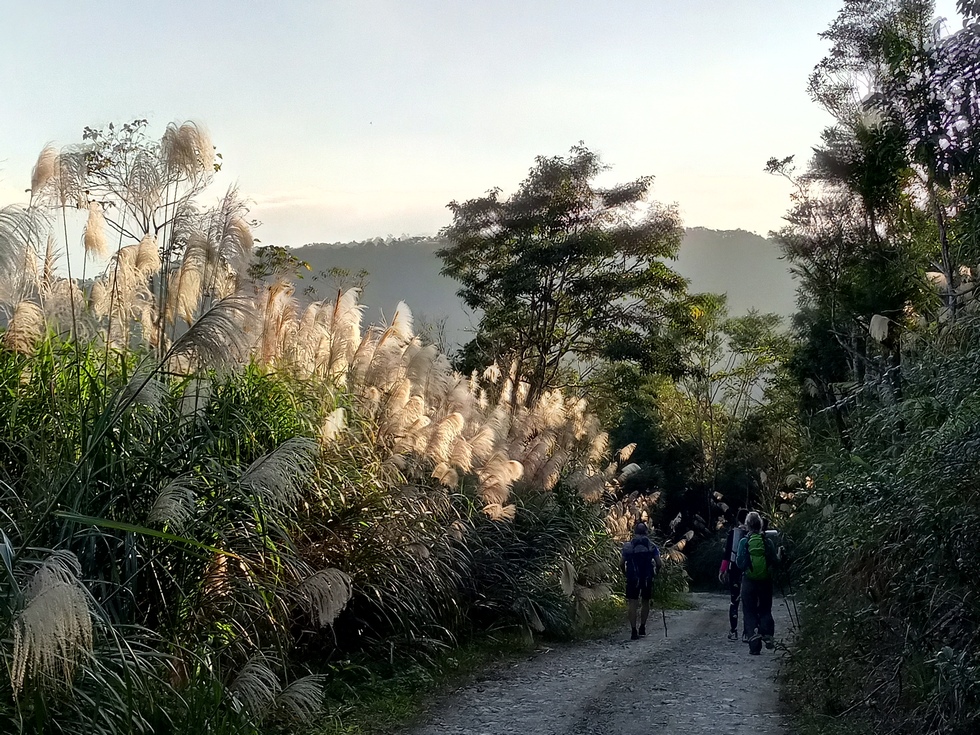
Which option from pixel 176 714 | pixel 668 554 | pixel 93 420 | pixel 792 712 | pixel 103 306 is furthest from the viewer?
pixel 668 554

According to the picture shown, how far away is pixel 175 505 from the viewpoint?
467 cm

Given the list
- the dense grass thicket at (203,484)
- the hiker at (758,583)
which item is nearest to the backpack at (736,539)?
the hiker at (758,583)

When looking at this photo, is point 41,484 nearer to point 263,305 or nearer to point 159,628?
point 159,628

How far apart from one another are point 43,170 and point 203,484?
2056 mm

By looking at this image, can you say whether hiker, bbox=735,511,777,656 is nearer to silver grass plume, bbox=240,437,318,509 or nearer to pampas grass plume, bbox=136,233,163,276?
silver grass plume, bbox=240,437,318,509

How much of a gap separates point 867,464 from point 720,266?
414 feet

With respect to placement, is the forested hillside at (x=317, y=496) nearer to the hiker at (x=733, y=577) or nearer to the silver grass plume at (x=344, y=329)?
the silver grass plume at (x=344, y=329)

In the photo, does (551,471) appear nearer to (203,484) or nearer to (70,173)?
(203,484)

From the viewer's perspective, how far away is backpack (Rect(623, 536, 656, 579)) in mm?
11836

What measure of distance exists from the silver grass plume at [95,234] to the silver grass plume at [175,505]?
1.90 metres

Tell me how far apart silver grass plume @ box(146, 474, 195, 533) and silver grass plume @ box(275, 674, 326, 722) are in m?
1.18

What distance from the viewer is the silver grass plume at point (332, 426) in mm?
7348

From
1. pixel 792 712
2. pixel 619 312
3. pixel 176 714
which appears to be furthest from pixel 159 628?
pixel 619 312

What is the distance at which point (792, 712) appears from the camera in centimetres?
712
